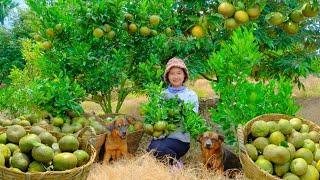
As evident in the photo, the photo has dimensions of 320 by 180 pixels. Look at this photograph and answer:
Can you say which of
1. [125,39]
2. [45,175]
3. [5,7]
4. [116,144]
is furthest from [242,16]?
[5,7]

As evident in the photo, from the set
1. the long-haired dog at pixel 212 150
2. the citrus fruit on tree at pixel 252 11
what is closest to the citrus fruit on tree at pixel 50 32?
the long-haired dog at pixel 212 150

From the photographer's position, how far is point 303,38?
317 inches

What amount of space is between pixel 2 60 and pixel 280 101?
40.6 feet

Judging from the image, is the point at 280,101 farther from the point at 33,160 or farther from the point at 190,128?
the point at 33,160

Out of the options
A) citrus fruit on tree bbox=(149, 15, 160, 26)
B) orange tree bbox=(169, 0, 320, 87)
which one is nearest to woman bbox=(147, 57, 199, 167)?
orange tree bbox=(169, 0, 320, 87)

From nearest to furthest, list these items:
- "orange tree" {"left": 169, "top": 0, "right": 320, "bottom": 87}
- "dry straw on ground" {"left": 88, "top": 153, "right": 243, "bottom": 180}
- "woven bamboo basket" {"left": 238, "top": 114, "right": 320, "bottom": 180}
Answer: "woven bamboo basket" {"left": 238, "top": 114, "right": 320, "bottom": 180}, "dry straw on ground" {"left": 88, "top": 153, "right": 243, "bottom": 180}, "orange tree" {"left": 169, "top": 0, "right": 320, "bottom": 87}

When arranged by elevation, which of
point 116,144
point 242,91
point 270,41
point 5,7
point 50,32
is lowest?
point 116,144

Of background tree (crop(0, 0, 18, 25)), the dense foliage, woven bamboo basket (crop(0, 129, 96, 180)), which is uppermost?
background tree (crop(0, 0, 18, 25))

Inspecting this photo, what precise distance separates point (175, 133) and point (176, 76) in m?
0.60

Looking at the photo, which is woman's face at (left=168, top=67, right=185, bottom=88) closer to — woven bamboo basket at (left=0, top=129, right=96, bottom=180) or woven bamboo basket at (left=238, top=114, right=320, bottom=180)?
woven bamboo basket at (left=238, top=114, right=320, bottom=180)

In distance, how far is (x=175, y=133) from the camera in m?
5.96

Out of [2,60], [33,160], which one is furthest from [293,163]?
[2,60]

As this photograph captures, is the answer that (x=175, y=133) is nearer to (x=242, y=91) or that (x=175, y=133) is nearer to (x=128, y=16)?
(x=242, y=91)

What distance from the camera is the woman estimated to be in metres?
5.85
